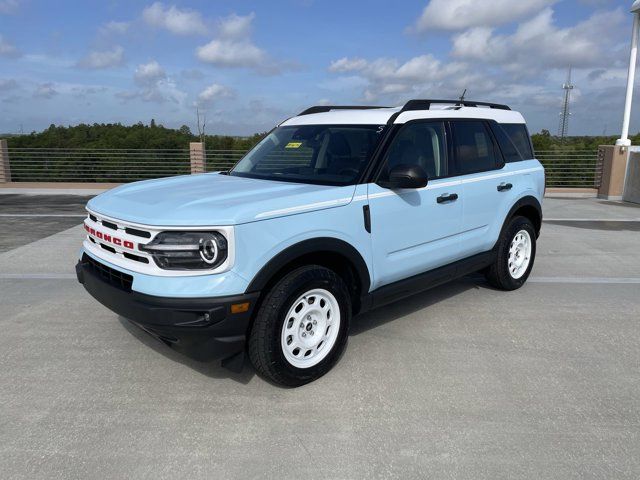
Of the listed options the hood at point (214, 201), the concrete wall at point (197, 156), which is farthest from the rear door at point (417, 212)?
the concrete wall at point (197, 156)

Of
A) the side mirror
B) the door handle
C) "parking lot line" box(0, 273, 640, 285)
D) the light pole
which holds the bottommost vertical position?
"parking lot line" box(0, 273, 640, 285)

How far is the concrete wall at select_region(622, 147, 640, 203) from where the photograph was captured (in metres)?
12.8

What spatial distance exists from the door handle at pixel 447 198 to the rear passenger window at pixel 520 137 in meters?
1.33

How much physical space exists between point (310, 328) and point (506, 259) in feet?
8.66

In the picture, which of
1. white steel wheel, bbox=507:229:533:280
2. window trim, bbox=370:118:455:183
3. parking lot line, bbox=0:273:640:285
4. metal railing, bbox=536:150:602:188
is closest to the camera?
window trim, bbox=370:118:455:183

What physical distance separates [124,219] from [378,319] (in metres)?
2.42

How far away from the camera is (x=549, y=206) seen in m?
12.3

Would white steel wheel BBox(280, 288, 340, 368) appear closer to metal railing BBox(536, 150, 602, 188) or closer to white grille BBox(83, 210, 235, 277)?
white grille BBox(83, 210, 235, 277)

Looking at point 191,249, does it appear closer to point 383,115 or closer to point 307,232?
point 307,232

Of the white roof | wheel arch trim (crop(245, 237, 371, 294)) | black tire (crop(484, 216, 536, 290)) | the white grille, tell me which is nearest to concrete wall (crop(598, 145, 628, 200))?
black tire (crop(484, 216, 536, 290))

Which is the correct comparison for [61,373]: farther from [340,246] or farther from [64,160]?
[64,160]

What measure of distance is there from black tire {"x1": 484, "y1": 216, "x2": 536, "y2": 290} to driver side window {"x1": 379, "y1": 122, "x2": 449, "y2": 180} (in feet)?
4.03

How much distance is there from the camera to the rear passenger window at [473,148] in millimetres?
4434

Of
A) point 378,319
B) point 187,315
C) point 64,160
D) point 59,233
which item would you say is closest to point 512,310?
point 378,319
